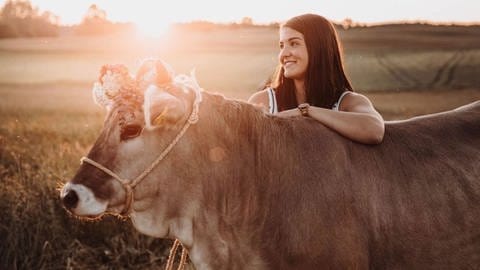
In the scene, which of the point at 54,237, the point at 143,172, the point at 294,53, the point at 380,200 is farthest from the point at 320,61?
the point at 54,237

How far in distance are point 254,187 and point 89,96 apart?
82.6ft

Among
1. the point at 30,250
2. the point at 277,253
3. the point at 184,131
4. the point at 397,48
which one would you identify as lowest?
the point at 397,48

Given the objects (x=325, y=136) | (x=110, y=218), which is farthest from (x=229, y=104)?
(x=110, y=218)

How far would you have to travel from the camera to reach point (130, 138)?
3814mm

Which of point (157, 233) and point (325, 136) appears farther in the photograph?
point (325, 136)

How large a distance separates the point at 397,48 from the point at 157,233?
40.4 m

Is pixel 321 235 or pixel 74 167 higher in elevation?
pixel 321 235

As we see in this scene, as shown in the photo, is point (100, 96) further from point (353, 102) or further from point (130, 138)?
point (353, 102)

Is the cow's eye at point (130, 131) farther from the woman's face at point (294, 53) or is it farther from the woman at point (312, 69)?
the woman's face at point (294, 53)

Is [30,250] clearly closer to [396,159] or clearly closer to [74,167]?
[74,167]

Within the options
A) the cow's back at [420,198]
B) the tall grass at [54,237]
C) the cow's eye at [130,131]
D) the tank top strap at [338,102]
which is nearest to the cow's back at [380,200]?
the cow's back at [420,198]

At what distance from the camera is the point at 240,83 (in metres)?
30.9

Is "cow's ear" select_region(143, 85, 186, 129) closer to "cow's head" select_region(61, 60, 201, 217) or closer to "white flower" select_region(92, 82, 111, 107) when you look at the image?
"cow's head" select_region(61, 60, 201, 217)

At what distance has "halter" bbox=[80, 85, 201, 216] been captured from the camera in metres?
3.79
